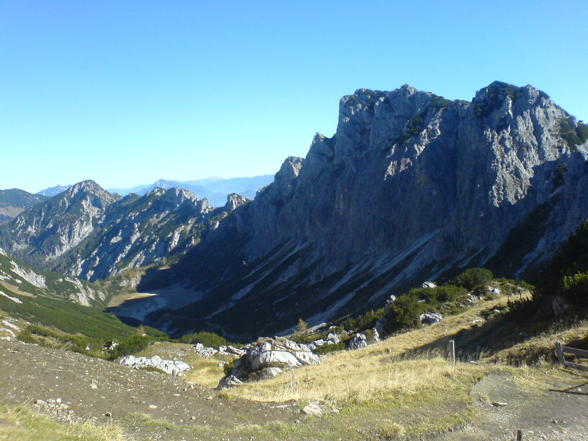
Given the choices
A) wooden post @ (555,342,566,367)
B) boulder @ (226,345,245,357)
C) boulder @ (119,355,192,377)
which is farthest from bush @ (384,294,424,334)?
wooden post @ (555,342,566,367)

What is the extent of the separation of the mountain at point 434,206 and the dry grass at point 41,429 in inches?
3680

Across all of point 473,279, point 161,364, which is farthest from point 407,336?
point 161,364

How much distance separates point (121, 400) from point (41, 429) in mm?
6224

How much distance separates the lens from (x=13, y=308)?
133000 millimetres

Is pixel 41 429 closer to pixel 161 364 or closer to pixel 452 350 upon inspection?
pixel 452 350

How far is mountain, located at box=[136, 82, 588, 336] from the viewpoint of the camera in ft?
358

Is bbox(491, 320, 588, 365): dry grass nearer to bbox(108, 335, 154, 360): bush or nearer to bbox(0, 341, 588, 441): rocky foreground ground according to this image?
bbox(0, 341, 588, 441): rocky foreground ground

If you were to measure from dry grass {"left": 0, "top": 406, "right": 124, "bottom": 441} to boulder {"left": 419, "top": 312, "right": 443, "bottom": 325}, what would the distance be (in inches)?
1513

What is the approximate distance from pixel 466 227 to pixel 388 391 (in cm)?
11239

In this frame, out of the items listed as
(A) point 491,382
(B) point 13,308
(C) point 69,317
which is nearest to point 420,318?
(A) point 491,382

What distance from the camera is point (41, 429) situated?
10.4 metres

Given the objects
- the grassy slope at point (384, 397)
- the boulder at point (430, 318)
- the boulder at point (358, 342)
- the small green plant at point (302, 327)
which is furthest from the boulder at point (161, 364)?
the small green plant at point (302, 327)

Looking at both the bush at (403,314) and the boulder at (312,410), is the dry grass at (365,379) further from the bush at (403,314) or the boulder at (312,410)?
the bush at (403,314)

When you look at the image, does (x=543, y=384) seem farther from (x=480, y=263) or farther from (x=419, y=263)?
(x=419, y=263)
